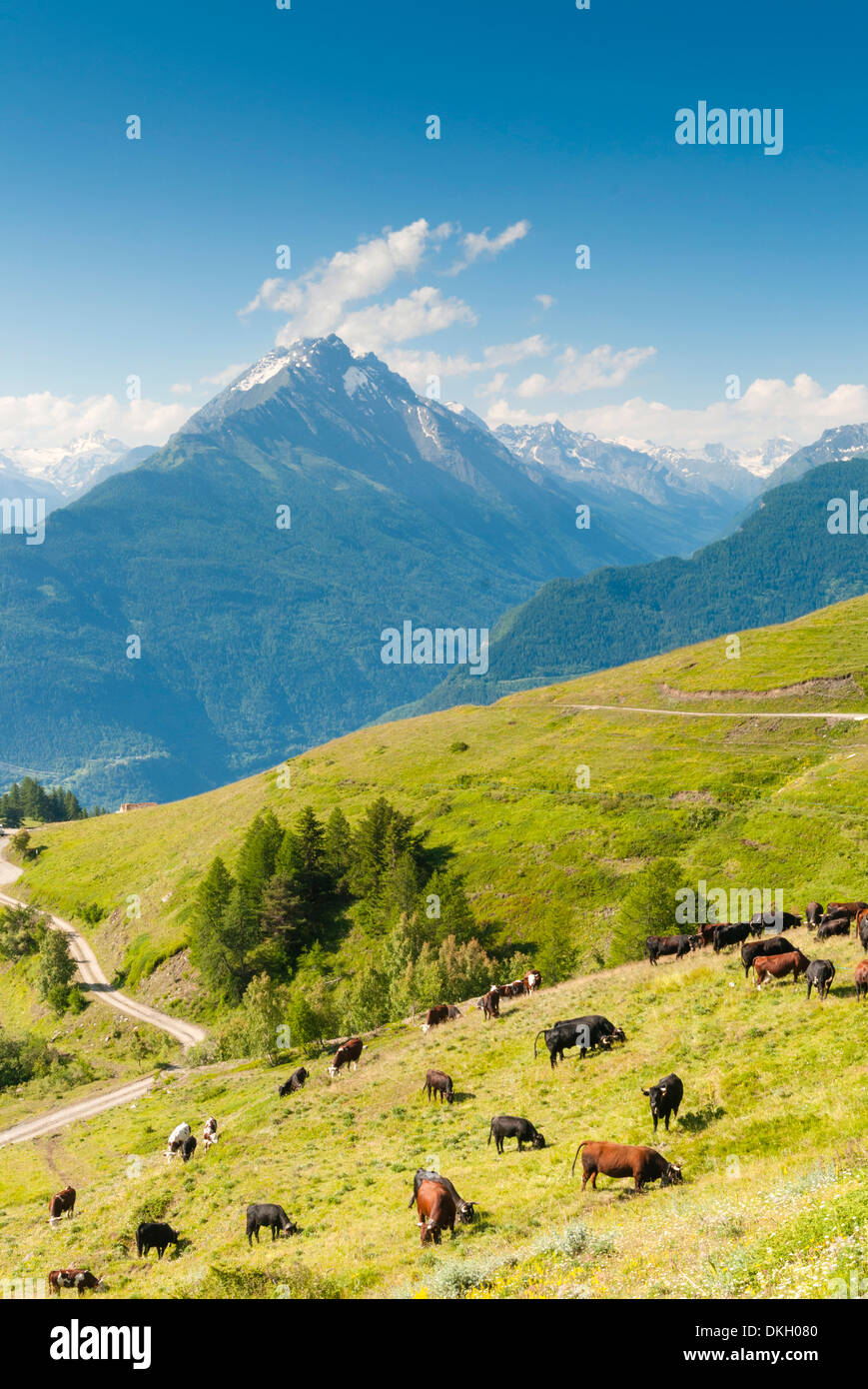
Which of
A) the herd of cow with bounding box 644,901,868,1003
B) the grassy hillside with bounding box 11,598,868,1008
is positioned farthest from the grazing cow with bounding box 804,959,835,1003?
the grassy hillside with bounding box 11,598,868,1008

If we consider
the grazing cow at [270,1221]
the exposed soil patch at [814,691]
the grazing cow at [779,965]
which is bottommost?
the grazing cow at [270,1221]

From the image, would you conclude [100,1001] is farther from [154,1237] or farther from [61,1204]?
[154,1237]

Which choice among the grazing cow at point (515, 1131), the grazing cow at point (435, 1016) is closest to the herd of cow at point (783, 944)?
the grazing cow at point (515, 1131)

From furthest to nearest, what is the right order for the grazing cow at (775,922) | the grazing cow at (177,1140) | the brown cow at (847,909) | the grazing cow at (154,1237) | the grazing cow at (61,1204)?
the grazing cow at (775,922) < the brown cow at (847,909) < the grazing cow at (177,1140) < the grazing cow at (61,1204) < the grazing cow at (154,1237)

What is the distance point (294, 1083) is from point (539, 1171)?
2203cm

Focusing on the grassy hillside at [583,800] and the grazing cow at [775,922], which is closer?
the grazing cow at [775,922]

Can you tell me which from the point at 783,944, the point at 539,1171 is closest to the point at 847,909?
the point at 783,944

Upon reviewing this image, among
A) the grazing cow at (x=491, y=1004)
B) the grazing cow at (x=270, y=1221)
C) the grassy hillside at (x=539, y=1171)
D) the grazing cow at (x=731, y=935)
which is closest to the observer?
the grassy hillside at (x=539, y=1171)

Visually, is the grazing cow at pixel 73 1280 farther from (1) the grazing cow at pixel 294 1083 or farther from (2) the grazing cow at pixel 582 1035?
(2) the grazing cow at pixel 582 1035

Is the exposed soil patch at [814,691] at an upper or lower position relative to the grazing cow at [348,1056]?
upper

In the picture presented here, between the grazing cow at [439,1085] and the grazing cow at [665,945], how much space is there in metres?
17.8

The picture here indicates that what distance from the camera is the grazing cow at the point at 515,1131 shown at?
25.1 metres

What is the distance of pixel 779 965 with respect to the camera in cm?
3102
